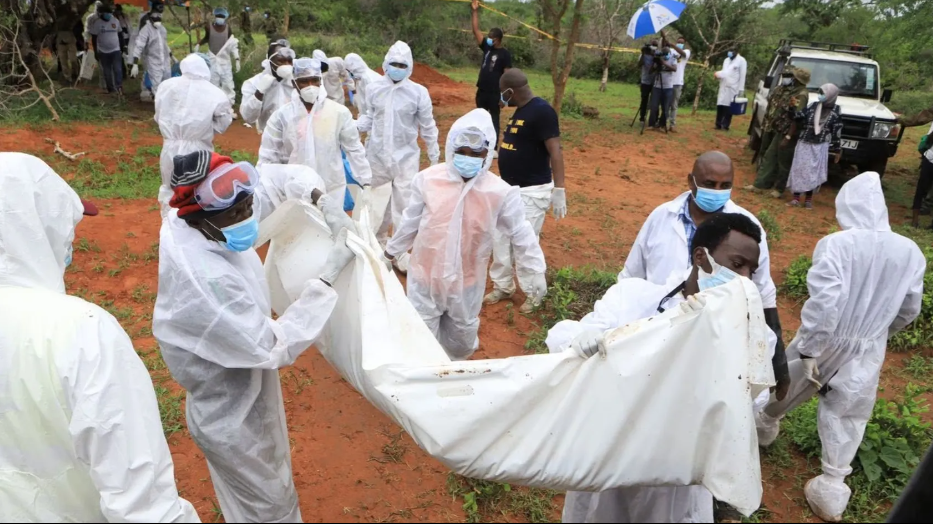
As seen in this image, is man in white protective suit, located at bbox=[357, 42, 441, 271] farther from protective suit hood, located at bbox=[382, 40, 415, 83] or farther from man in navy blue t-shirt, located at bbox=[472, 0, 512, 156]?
man in navy blue t-shirt, located at bbox=[472, 0, 512, 156]

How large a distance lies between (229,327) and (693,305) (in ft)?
5.33

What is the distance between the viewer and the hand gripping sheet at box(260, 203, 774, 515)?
1961 mm

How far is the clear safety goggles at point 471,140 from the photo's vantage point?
3875 millimetres

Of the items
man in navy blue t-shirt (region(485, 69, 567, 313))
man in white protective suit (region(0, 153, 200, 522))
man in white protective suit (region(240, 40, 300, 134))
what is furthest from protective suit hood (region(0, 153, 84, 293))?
man in white protective suit (region(240, 40, 300, 134))

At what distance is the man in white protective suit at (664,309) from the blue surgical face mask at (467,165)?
1467 millimetres

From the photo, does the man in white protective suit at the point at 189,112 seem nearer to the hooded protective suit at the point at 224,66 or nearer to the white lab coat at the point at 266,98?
the white lab coat at the point at 266,98

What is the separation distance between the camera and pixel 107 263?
6.43 metres

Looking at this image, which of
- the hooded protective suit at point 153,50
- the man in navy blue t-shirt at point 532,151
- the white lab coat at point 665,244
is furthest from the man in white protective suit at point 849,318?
the hooded protective suit at point 153,50

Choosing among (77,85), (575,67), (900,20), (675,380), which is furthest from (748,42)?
(675,380)

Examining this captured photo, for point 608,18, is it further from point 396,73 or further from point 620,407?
point 620,407

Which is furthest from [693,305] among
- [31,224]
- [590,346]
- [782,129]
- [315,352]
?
[782,129]

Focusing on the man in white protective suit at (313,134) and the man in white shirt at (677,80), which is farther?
the man in white shirt at (677,80)

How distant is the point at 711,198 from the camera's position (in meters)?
3.34

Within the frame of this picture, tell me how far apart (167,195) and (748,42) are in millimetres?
19565
